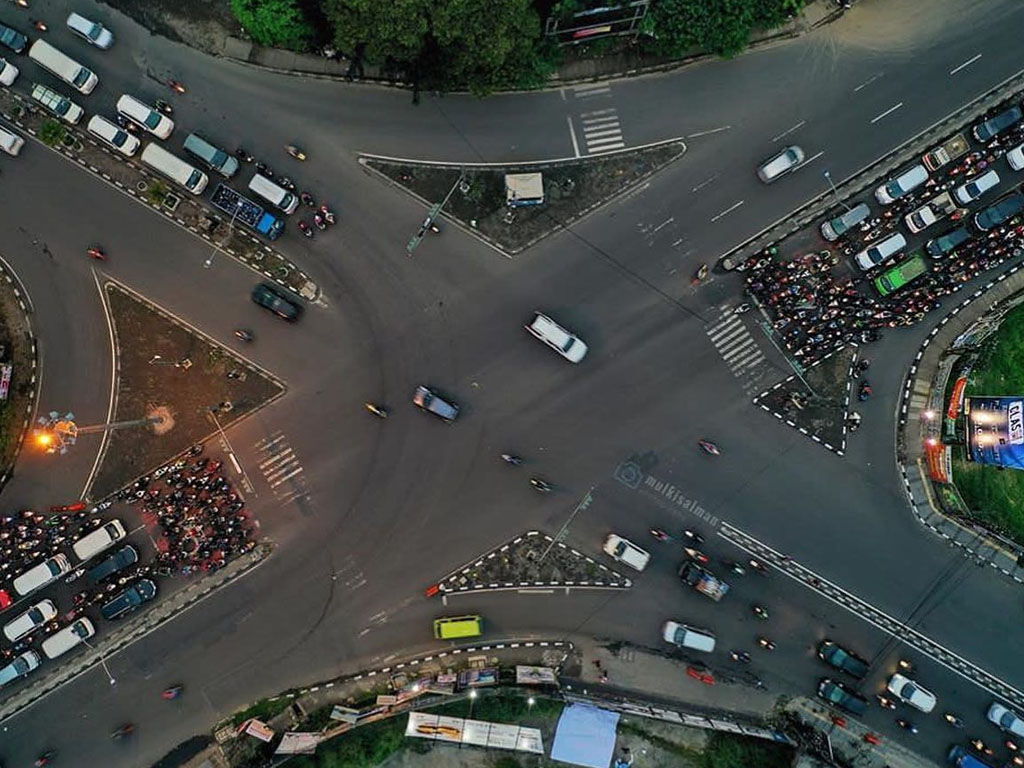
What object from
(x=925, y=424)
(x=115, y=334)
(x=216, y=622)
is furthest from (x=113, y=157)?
(x=925, y=424)

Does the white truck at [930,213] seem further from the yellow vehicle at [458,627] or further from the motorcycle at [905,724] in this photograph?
the yellow vehicle at [458,627]

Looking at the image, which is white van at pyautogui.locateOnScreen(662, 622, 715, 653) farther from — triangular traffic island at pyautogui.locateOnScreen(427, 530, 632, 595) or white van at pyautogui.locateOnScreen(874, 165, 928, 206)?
white van at pyautogui.locateOnScreen(874, 165, 928, 206)

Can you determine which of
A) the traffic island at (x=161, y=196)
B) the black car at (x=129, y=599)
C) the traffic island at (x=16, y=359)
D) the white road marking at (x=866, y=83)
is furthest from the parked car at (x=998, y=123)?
the traffic island at (x=16, y=359)

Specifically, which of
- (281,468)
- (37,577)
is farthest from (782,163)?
(37,577)

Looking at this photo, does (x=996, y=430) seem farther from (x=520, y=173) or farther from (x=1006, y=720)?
(x=520, y=173)

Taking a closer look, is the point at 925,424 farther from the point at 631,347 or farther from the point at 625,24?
the point at 625,24

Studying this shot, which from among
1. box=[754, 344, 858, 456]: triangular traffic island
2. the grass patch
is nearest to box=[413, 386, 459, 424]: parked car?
box=[754, 344, 858, 456]: triangular traffic island
